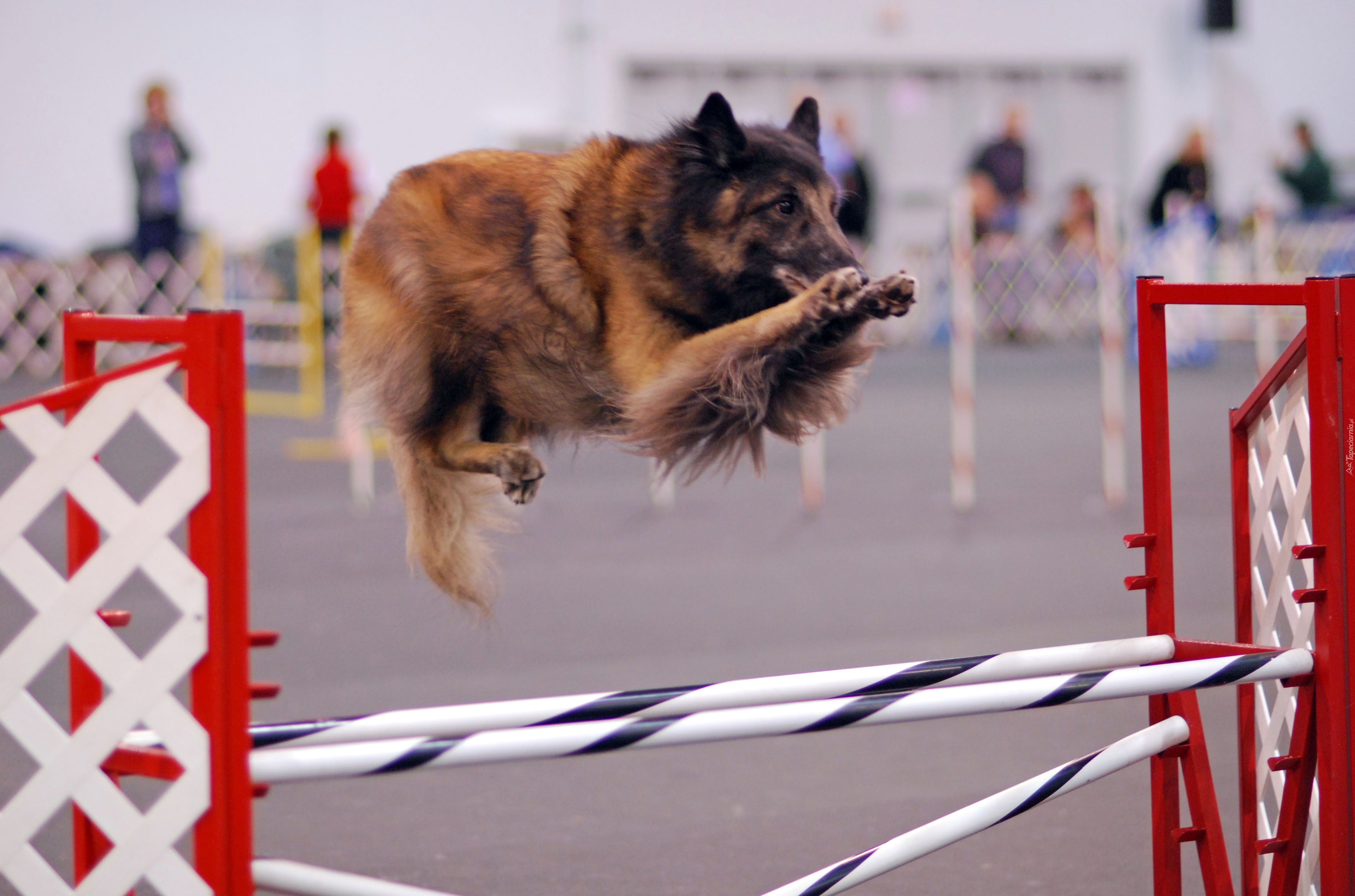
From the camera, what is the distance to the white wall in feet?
46.5

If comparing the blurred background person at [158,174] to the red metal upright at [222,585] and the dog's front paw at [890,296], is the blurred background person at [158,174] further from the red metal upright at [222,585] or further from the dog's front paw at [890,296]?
the dog's front paw at [890,296]

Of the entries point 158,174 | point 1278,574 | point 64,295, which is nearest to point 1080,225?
point 158,174

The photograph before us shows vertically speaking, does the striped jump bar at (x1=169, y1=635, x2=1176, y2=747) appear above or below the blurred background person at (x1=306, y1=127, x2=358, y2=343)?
below

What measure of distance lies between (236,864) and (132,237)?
12.2m

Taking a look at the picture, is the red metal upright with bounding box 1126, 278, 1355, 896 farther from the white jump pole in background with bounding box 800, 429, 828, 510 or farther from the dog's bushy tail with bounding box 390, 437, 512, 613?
the white jump pole in background with bounding box 800, 429, 828, 510

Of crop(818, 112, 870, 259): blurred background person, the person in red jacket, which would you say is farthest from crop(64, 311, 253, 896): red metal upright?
the person in red jacket

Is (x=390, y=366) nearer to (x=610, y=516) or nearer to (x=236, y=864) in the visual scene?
(x=236, y=864)

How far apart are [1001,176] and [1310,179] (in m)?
3.64

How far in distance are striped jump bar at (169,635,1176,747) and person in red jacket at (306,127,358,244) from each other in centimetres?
875

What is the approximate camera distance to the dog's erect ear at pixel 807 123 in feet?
6.70

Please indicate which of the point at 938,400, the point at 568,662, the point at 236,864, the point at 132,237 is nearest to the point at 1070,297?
the point at 938,400

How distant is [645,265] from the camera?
196 cm

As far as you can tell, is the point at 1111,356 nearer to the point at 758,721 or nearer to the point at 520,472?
the point at 520,472

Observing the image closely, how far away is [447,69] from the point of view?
49.5ft
